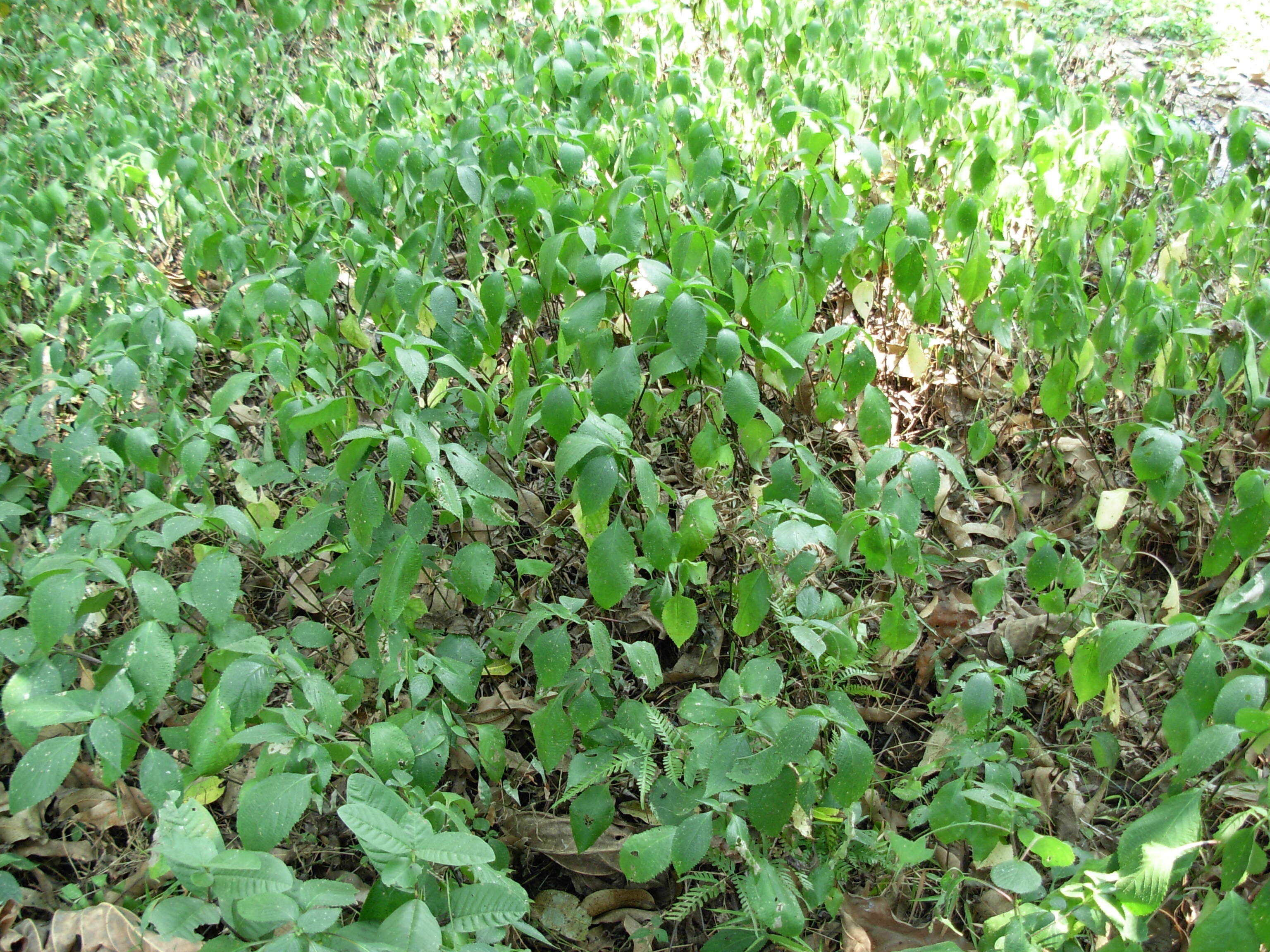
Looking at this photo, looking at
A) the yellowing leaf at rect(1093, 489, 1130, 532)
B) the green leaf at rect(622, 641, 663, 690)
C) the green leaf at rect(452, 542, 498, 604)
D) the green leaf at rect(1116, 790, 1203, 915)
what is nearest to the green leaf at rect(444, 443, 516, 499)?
the green leaf at rect(452, 542, 498, 604)

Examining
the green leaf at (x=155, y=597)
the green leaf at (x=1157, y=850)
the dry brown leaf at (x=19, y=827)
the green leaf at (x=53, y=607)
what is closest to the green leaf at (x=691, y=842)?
the green leaf at (x=1157, y=850)

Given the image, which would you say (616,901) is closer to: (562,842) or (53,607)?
(562,842)

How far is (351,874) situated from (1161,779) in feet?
5.66

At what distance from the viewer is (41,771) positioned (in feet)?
4.60

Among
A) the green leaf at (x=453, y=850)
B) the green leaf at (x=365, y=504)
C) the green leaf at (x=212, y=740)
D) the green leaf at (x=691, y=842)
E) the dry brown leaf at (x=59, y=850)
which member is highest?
the green leaf at (x=365, y=504)

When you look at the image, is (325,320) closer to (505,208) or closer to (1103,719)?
(505,208)

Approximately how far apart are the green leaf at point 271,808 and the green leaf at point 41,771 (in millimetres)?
317

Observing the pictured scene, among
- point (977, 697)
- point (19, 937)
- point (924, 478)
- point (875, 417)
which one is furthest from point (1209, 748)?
point (19, 937)

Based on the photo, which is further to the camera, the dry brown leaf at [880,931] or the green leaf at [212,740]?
the dry brown leaf at [880,931]

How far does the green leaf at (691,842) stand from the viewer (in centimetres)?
143

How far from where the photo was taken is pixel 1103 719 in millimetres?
2016

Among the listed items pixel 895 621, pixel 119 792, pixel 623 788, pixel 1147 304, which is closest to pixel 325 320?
pixel 119 792

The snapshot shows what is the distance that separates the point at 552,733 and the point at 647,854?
0.92ft

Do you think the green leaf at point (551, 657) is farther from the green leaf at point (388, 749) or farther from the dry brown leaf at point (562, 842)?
the dry brown leaf at point (562, 842)
